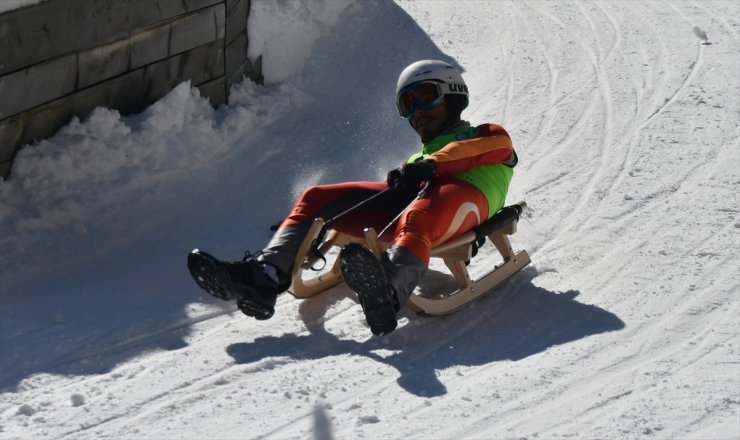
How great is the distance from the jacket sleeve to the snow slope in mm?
603

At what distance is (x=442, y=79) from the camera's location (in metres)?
5.32

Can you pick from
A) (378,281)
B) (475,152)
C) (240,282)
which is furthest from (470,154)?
(240,282)

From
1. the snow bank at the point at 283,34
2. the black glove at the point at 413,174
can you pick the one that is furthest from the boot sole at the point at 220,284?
the snow bank at the point at 283,34

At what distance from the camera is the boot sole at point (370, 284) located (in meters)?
4.30

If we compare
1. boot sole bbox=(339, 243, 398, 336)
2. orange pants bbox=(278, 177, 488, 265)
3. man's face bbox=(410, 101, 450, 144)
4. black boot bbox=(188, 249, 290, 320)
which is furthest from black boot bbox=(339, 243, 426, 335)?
man's face bbox=(410, 101, 450, 144)

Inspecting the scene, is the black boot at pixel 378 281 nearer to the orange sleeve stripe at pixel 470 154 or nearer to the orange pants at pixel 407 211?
the orange pants at pixel 407 211

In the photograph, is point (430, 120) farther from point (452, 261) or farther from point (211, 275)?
point (211, 275)

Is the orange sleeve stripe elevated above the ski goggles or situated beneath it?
situated beneath

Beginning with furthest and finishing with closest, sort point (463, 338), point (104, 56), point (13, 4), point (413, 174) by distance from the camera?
point (104, 56), point (13, 4), point (413, 174), point (463, 338)

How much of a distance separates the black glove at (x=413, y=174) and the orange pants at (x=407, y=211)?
0.08m

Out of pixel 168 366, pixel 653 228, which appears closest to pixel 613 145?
pixel 653 228

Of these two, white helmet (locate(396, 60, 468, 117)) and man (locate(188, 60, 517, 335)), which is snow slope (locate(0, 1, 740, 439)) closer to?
man (locate(188, 60, 517, 335))

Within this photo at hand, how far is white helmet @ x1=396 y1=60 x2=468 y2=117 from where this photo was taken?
531 cm

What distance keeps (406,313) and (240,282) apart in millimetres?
785
